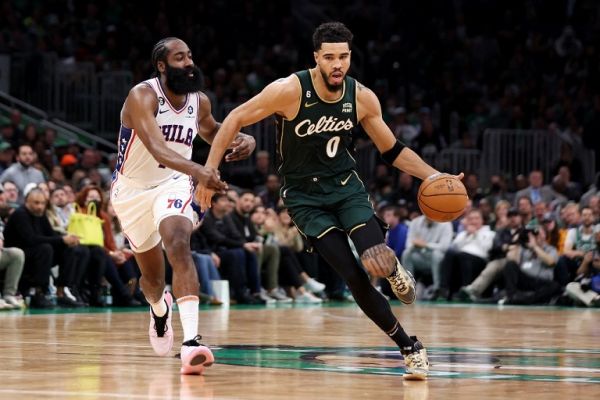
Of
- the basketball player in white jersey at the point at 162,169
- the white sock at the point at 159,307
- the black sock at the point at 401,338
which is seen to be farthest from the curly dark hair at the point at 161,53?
the black sock at the point at 401,338

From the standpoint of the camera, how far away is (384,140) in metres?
7.81

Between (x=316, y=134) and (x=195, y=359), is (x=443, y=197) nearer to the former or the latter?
(x=316, y=134)

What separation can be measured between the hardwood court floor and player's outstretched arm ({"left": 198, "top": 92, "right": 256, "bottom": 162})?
133 centimetres

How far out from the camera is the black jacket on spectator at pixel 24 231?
48.0 ft

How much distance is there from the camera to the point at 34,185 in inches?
605

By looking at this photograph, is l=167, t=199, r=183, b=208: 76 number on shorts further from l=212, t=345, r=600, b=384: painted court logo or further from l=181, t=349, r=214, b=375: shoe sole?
l=181, t=349, r=214, b=375: shoe sole

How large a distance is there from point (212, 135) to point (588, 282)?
30.9 ft

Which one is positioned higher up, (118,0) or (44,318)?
(118,0)

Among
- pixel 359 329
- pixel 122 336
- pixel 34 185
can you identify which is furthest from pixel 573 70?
pixel 122 336

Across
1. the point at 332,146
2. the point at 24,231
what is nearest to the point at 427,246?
the point at 24,231

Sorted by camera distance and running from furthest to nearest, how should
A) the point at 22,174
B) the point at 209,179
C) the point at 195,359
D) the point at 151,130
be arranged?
1. the point at 22,174
2. the point at 151,130
3. the point at 209,179
4. the point at 195,359

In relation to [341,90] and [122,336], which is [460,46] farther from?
[341,90]

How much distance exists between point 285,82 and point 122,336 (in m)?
3.53

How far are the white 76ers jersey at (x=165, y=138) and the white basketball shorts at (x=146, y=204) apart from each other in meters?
0.06
